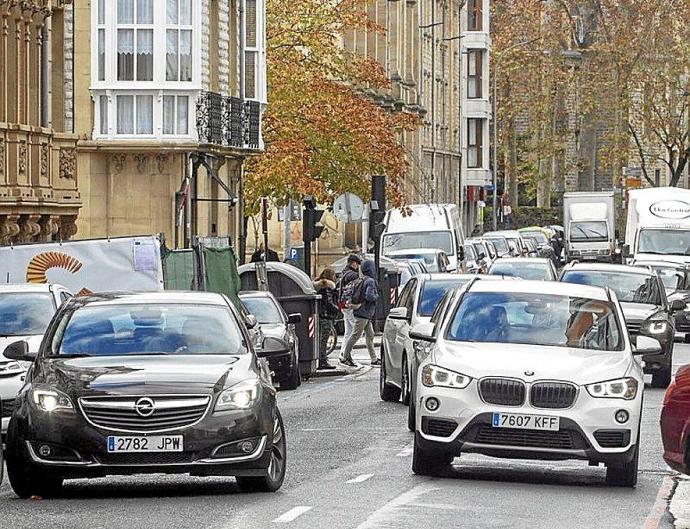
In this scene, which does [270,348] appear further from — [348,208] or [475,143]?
[475,143]

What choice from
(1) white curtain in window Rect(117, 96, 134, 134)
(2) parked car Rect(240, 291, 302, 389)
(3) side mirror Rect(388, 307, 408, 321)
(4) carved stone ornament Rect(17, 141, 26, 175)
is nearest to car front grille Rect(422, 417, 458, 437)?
(3) side mirror Rect(388, 307, 408, 321)

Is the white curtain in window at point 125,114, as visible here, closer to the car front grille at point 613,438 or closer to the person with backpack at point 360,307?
the person with backpack at point 360,307

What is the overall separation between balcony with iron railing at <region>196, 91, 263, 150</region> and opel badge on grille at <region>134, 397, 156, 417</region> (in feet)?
102

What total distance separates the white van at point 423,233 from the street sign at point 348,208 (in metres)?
9.56

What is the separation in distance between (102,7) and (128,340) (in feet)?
98.6

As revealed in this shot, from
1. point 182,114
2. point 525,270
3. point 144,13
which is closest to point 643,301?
point 525,270

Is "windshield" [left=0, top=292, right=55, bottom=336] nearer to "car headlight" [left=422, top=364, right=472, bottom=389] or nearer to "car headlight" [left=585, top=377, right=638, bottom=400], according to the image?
"car headlight" [left=422, top=364, right=472, bottom=389]

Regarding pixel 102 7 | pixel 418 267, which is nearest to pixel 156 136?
pixel 102 7

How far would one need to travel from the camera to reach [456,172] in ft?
314

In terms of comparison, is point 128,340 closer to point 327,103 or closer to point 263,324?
point 263,324

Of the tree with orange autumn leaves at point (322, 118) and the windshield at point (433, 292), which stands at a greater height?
the tree with orange autumn leaves at point (322, 118)

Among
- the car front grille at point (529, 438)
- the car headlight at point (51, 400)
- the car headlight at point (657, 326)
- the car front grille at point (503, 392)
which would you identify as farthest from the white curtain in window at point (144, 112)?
the car headlight at point (51, 400)

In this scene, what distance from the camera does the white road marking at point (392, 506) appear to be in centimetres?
1309

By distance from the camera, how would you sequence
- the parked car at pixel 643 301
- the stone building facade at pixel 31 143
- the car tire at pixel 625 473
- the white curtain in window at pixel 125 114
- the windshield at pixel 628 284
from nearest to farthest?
the car tire at pixel 625 473 → the parked car at pixel 643 301 → the windshield at pixel 628 284 → the stone building facade at pixel 31 143 → the white curtain in window at pixel 125 114
